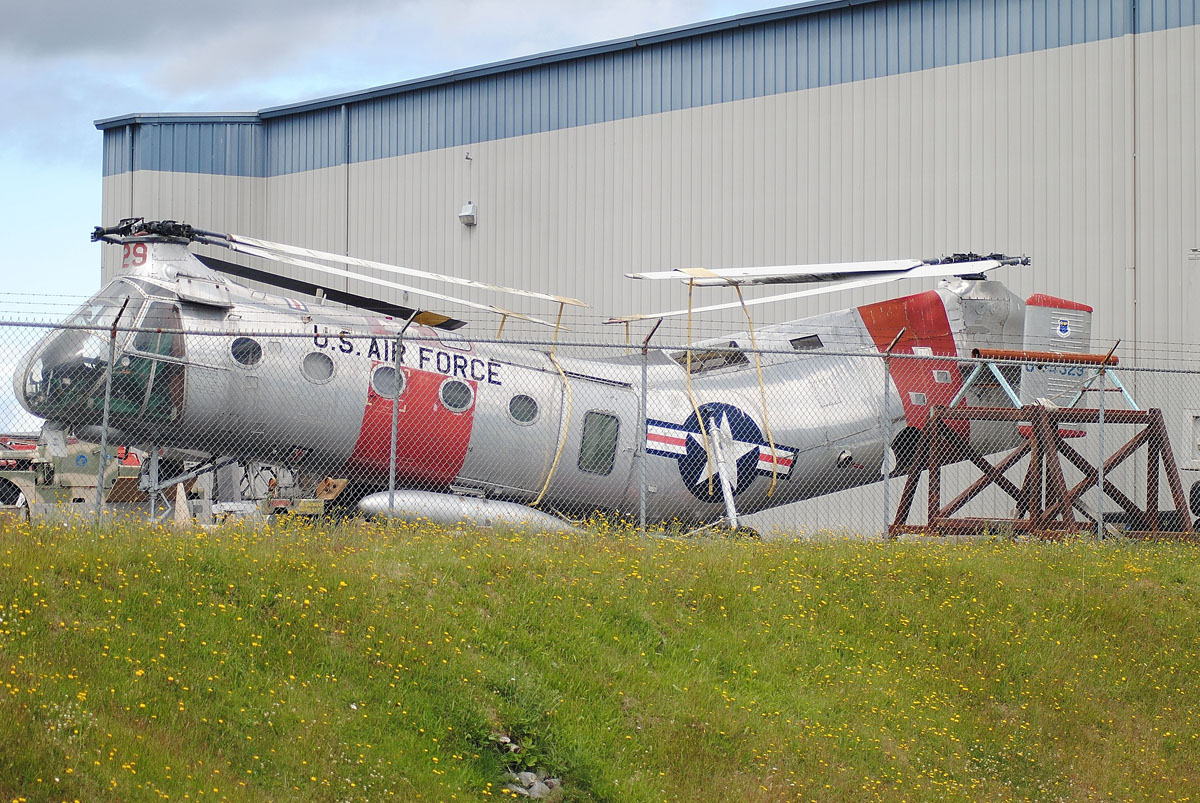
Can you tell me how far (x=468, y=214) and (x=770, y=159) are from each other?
647 cm

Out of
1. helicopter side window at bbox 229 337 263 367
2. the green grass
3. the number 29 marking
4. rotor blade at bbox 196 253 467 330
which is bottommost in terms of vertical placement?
the green grass

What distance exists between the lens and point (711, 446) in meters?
14.4

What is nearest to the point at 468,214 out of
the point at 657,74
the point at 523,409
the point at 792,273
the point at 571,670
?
the point at 657,74

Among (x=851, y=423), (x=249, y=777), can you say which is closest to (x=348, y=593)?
(x=249, y=777)

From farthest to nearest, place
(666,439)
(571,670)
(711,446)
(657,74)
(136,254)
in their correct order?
(657,74) < (711,446) < (666,439) < (136,254) < (571,670)

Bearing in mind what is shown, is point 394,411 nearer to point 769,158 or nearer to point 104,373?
point 104,373

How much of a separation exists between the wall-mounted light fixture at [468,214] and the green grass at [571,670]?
1385 cm

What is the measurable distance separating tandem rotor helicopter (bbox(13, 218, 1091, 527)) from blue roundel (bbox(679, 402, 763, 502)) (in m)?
0.02

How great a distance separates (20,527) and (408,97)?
18.3 meters

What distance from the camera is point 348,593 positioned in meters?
8.71

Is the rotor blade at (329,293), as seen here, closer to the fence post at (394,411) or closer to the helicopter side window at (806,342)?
the fence post at (394,411)

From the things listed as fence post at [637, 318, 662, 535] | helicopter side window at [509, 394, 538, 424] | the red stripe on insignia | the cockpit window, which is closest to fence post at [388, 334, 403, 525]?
helicopter side window at [509, 394, 538, 424]

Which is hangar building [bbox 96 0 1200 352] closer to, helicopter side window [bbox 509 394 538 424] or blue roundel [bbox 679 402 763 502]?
blue roundel [bbox 679 402 763 502]

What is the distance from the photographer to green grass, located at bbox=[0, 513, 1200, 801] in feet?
22.1
